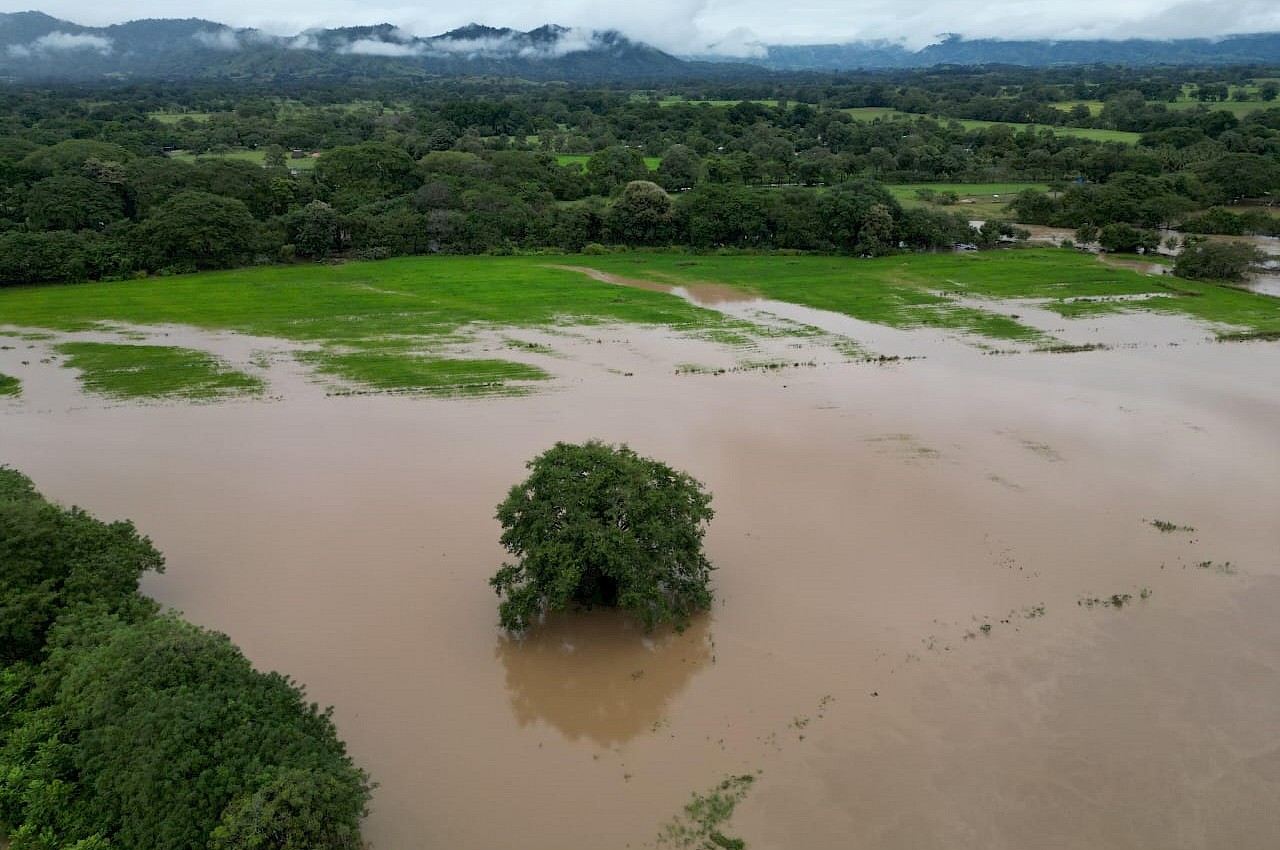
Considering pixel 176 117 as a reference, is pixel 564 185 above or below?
below

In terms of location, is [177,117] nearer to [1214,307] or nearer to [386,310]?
[386,310]

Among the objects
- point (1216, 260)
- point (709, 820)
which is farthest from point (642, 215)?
point (709, 820)

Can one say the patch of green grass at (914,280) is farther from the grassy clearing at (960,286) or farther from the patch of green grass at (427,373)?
the patch of green grass at (427,373)

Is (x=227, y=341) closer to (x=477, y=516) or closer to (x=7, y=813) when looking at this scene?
(x=477, y=516)

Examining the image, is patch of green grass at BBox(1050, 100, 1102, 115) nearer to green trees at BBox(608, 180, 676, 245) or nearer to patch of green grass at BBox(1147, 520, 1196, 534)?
green trees at BBox(608, 180, 676, 245)

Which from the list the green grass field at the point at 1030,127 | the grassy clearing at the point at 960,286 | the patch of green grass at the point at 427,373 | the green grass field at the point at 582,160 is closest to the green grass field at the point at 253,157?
the green grass field at the point at 582,160

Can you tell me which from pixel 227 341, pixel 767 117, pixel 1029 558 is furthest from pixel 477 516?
pixel 767 117
